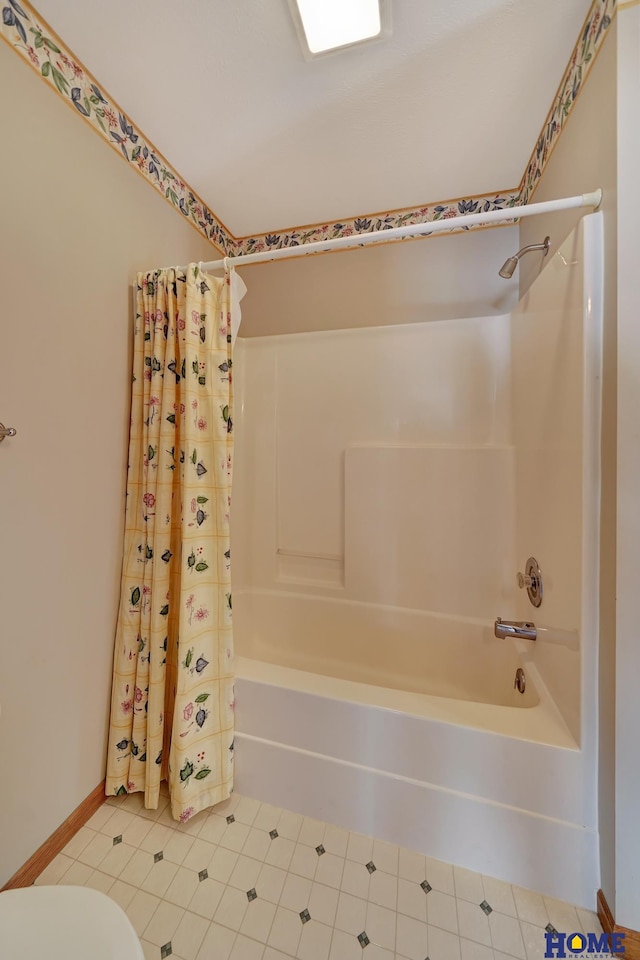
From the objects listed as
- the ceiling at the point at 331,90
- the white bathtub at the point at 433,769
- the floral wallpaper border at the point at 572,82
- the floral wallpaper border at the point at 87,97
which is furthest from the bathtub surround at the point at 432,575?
the floral wallpaper border at the point at 87,97

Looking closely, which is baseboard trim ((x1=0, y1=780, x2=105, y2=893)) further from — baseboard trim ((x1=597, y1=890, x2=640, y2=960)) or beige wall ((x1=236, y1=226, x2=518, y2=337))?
beige wall ((x1=236, y1=226, x2=518, y2=337))

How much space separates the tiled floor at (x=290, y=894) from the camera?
0.86m

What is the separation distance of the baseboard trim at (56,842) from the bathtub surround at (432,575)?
18.4 inches

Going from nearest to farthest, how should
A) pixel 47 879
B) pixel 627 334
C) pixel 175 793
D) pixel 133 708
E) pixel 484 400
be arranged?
pixel 627 334 < pixel 47 879 < pixel 175 793 < pixel 133 708 < pixel 484 400

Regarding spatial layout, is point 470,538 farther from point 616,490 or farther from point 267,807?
point 267,807

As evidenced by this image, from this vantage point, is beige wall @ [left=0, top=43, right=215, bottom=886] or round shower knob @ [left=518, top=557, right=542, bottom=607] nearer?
beige wall @ [left=0, top=43, right=215, bottom=886]

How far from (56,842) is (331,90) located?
2.45 metres

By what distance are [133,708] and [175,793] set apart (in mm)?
285

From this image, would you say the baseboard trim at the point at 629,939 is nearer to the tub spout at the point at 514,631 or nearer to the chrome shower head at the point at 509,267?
the tub spout at the point at 514,631

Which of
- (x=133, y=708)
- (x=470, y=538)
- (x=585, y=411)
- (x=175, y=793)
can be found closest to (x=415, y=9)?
(x=585, y=411)

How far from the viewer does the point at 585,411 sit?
933 mm

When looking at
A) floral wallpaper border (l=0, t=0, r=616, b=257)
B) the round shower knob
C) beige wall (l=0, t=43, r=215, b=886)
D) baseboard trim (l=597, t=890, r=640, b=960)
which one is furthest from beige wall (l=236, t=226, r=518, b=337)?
baseboard trim (l=597, t=890, r=640, b=960)

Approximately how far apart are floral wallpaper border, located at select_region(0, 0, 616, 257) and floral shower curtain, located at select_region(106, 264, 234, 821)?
1.57 feet

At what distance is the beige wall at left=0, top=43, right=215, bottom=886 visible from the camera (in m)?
0.92
